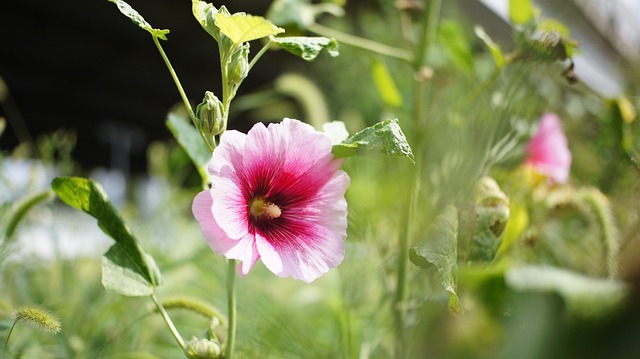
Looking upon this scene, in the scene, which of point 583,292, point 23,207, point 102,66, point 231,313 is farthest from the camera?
point 102,66

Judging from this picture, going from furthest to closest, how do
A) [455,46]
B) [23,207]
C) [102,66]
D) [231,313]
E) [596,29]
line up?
[102,66], [596,29], [455,46], [23,207], [231,313]

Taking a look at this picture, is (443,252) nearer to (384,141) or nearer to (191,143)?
(384,141)

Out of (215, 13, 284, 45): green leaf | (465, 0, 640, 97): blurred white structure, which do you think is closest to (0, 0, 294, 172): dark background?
(465, 0, 640, 97): blurred white structure

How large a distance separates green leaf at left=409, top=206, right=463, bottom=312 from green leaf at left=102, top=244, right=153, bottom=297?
114 millimetres

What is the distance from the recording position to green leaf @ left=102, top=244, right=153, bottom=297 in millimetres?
238

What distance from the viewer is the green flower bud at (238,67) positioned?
23 centimetres

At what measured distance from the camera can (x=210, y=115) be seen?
0.73ft

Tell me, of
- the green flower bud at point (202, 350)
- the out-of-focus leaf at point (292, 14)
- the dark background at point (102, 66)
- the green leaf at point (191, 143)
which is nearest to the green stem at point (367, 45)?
the out-of-focus leaf at point (292, 14)

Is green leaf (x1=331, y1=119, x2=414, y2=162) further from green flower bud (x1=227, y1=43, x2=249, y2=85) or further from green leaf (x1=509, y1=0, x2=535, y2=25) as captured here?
green leaf (x1=509, y1=0, x2=535, y2=25)

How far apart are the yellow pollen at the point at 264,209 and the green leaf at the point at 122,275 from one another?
0.18 feet

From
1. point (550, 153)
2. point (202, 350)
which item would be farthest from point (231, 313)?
point (550, 153)

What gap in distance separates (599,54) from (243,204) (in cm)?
291

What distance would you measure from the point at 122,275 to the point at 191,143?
95 mm

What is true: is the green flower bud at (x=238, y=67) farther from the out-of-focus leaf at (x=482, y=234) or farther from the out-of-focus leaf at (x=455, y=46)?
the out-of-focus leaf at (x=455, y=46)
